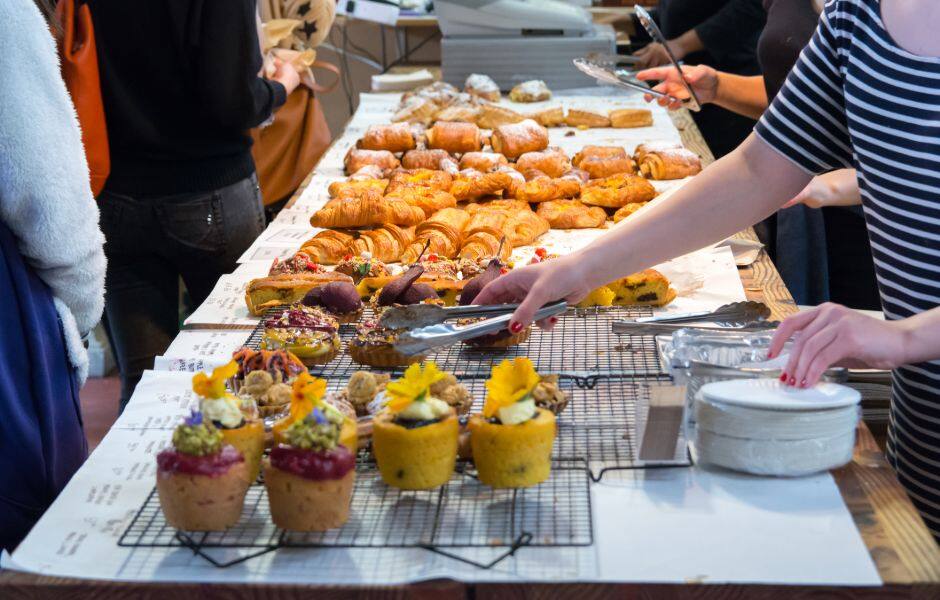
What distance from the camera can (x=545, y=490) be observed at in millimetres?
1542

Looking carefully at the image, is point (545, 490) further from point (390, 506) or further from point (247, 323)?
point (247, 323)

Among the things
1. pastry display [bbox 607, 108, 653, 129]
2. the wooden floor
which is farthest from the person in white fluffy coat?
pastry display [bbox 607, 108, 653, 129]

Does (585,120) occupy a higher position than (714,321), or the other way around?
(714,321)

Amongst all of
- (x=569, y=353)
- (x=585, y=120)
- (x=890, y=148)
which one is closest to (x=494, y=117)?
(x=585, y=120)

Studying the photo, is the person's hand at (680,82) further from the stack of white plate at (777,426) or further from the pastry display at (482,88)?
the stack of white plate at (777,426)

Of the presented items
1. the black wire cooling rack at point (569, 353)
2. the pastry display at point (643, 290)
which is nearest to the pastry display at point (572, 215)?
the pastry display at point (643, 290)

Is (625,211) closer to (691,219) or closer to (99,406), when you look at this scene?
(691,219)

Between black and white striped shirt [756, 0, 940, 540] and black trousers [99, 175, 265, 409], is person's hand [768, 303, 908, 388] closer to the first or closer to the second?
black and white striped shirt [756, 0, 940, 540]

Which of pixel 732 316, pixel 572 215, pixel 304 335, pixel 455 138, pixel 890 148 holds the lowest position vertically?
pixel 455 138

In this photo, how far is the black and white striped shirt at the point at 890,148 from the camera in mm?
1714

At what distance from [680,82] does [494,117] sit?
1069 mm

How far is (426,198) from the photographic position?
3.23 metres

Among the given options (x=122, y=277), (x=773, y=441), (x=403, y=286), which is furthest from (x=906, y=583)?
(x=122, y=277)

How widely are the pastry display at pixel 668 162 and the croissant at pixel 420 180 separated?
72 cm
